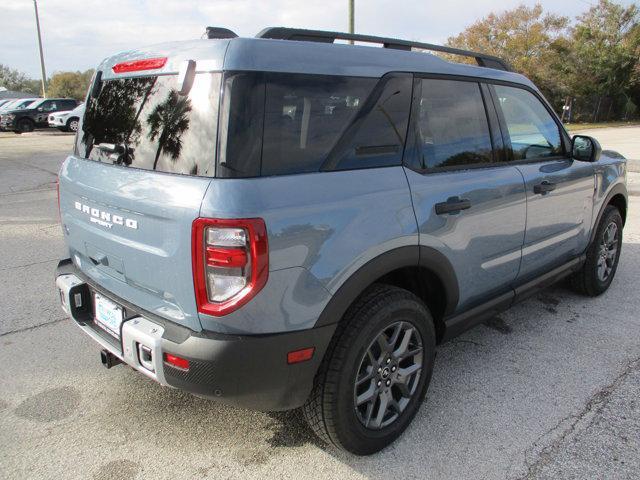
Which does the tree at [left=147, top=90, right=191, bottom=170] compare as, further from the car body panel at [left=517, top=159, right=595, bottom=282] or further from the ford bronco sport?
the car body panel at [left=517, top=159, right=595, bottom=282]

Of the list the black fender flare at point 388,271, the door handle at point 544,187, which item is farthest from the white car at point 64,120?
the black fender flare at point 388,271

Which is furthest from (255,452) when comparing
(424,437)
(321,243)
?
(321,243)

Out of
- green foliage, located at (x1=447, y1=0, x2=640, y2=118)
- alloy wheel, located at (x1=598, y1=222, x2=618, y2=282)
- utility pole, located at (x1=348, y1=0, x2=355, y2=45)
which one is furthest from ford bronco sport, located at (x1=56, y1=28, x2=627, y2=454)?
green foliage, located at (x1=447, y1=0, x2=640, y2=118)

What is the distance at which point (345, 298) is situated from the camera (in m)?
2.13

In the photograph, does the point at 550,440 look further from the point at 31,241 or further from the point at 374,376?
the point at 31,241

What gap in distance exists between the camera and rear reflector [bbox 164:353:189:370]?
1.99 meters

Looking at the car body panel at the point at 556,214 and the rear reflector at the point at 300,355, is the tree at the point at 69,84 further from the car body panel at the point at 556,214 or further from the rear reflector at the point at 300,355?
the rear reflector at the point at 300,355

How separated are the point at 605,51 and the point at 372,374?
41.9 metres

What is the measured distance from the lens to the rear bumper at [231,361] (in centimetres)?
195

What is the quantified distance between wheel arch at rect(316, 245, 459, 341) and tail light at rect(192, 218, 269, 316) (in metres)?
0.36

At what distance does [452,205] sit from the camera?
8.47 ft

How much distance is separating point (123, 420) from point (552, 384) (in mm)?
2406

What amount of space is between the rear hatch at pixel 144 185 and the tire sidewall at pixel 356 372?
0.70 m

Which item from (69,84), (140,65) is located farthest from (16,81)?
(140,65)
